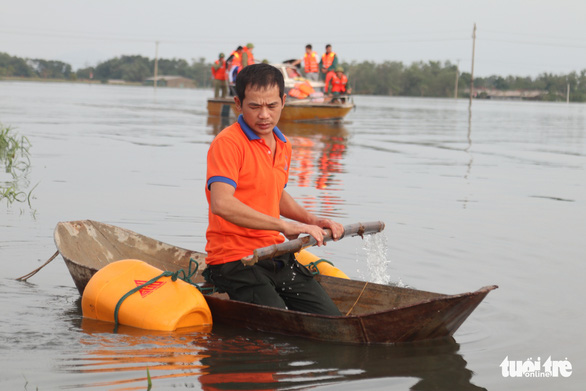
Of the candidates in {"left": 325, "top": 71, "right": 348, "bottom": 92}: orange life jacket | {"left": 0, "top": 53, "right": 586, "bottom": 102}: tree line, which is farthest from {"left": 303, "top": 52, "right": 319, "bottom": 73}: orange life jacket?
{"left": 0, "top": 53, "right": 586, "bottom": 102}: tree line

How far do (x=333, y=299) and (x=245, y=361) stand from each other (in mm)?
1315

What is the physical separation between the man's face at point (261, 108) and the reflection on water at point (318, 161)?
4.84 metres

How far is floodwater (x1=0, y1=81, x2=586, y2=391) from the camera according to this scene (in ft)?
16.3

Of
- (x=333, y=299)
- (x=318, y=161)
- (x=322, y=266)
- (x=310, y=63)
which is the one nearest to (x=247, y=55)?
(x=310, y=63)

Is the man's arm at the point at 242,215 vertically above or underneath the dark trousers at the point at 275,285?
above

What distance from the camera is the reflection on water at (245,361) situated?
477 cm

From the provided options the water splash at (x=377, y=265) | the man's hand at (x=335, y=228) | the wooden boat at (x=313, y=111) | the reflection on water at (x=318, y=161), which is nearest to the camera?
the man's hand at (x=335, y=228)

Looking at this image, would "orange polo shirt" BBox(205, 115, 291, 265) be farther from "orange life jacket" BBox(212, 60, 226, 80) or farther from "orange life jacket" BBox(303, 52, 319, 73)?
"orange life jacket" BBox(212, 60, 226, 80)

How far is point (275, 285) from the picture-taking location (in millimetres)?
5609

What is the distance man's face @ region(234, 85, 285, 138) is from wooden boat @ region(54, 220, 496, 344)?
114 cm

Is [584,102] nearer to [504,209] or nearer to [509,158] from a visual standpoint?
[509,158]

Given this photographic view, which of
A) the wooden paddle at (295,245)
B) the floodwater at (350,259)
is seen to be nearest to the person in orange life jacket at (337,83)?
the floodwater at (350,259)

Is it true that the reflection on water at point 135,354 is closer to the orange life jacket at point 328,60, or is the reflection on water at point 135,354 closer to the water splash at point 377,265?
the water splash at point 377,265

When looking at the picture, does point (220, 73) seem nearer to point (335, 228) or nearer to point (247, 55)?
point (247, 55)
